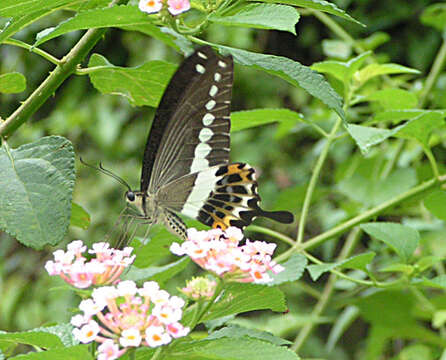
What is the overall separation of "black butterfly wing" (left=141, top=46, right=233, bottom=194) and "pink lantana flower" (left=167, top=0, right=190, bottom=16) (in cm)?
10

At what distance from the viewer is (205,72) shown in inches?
33.1

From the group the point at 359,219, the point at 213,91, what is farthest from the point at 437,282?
the point at 213,91

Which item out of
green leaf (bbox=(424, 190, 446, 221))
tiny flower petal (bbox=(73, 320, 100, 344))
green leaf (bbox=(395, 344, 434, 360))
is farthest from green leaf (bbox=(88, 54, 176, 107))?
green leaf (bbox=(395, 344, 434, 360))

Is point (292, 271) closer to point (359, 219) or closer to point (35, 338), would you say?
point (359, 219)

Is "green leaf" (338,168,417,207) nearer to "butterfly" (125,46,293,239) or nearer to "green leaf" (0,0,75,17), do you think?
"butterfly" (125,46,293,239)

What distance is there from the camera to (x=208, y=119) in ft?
2.92

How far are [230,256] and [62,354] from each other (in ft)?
0.62

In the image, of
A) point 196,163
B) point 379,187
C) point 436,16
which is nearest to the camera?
point 196,163

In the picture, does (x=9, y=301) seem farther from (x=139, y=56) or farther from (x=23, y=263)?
(x=139, y=56)

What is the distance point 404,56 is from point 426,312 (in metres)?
1.16

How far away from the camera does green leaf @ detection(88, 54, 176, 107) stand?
898 millimetres

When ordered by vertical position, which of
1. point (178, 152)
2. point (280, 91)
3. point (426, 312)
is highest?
point (178, 152)

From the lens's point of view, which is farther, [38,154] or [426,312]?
[426,312]

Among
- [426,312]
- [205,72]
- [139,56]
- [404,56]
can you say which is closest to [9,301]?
[139,56]
